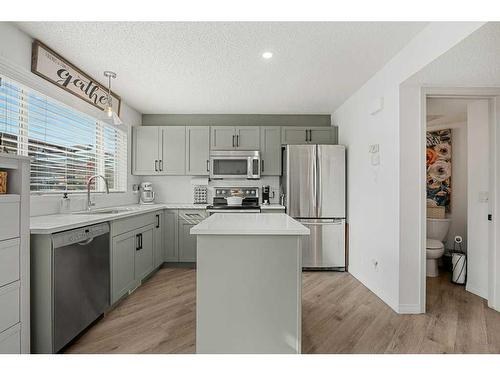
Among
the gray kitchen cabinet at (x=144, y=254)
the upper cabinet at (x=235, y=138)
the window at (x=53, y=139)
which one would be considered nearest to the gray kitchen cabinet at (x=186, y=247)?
the gray kitchen cabinet at (x=144, y=254)

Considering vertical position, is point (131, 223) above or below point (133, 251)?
above

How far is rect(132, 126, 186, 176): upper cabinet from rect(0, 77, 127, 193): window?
20.5 inches

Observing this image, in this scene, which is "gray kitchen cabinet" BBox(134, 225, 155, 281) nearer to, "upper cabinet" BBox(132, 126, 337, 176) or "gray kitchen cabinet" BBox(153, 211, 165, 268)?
"gray kitchen cabinet" BBox(153, 211, 165, 268)

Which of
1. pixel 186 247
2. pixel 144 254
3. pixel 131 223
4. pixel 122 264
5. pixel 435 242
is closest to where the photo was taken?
pixel 122 264

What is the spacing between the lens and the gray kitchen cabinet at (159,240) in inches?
140

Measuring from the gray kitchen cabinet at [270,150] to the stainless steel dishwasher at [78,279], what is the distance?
8.12ft

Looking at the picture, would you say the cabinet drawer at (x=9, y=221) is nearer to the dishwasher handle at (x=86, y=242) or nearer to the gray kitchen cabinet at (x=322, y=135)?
the dishwasher handle at (x=86, y=242)

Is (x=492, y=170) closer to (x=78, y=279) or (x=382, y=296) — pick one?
(x=382, y=296)

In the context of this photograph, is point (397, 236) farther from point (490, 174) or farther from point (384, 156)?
point (490, 174)

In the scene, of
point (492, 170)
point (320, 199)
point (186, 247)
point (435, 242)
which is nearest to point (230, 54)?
point (320, 199)

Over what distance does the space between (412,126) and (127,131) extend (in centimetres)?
373

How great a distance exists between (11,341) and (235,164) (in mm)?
3103

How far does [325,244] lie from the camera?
3.72 metres
